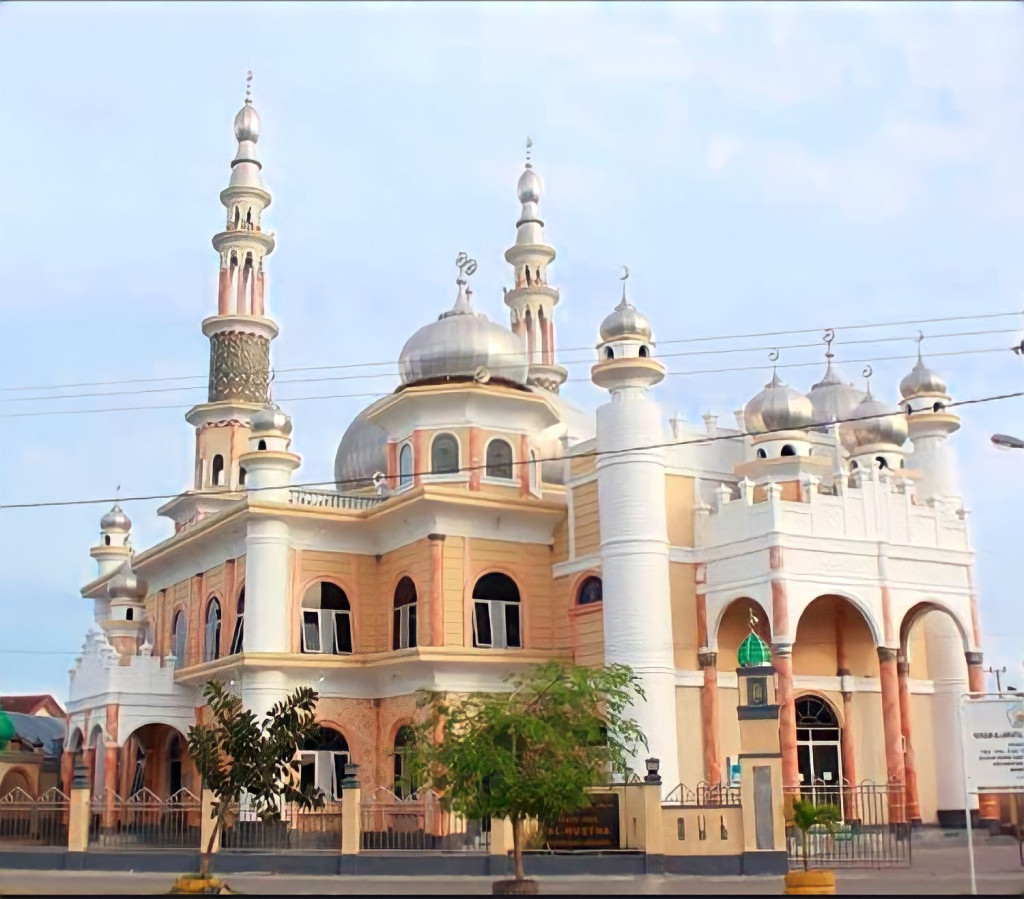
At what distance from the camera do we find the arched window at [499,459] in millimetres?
30391

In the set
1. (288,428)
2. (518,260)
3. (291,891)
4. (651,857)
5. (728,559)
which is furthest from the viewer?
(518,260)

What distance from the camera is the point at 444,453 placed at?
3034 centimetres

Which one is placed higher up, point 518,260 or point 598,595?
point 518,260

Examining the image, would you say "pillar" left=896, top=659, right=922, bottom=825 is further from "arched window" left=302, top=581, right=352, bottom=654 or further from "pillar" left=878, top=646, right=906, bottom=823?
"arched window" left=302, top=581, right=352, bottom=654

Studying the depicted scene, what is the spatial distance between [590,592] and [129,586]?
14.2 meters

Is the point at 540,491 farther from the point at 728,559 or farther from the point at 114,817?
the point at 114,817

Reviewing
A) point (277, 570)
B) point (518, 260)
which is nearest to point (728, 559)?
point (277, 570)

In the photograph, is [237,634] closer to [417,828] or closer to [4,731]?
[417,828]

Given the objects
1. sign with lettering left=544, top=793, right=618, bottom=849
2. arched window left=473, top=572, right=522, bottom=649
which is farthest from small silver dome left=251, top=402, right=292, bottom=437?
sign with lettering left=544, top=793, right=618, bottom=849

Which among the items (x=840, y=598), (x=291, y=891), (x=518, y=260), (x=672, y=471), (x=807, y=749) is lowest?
(x=291, y=891)

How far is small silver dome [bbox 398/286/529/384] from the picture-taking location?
100ft

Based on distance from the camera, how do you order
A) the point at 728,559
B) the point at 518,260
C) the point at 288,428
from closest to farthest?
1. the point at 728,559
2. the point at 288,428
3. the point at 518,260

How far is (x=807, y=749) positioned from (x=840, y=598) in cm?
315

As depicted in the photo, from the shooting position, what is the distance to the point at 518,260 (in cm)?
4609
